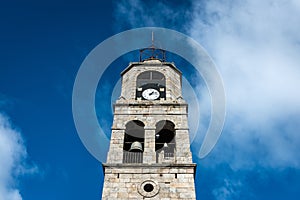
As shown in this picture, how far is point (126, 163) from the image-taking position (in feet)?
64.1

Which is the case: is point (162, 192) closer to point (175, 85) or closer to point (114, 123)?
point (114, 123)

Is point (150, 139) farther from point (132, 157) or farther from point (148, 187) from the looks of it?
point (148, 187)

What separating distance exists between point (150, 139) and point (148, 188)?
313 cm

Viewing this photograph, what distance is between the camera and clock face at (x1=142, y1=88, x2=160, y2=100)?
24.4m

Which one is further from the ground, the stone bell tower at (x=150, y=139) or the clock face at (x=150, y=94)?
the clock face at (x=150, y=94)

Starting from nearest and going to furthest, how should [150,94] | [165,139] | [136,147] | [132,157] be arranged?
[132,157]
[136,147]
[165,139]
[150,94]

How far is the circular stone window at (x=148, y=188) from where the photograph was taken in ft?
59.4

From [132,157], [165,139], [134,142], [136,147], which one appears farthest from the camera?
[165,139]

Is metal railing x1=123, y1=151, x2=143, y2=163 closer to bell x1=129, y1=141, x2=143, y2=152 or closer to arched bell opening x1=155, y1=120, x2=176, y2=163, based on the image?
bell x1=129, y1=141, x2=143, y2=152

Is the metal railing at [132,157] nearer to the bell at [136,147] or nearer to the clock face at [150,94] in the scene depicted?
the bell at [136,147]

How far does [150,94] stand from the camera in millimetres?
24703

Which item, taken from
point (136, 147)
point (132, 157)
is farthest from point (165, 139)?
point (132, 157)

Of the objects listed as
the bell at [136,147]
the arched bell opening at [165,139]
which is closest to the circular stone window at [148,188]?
the arched bell opening at [165,139]

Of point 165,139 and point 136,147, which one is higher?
point 165,139
